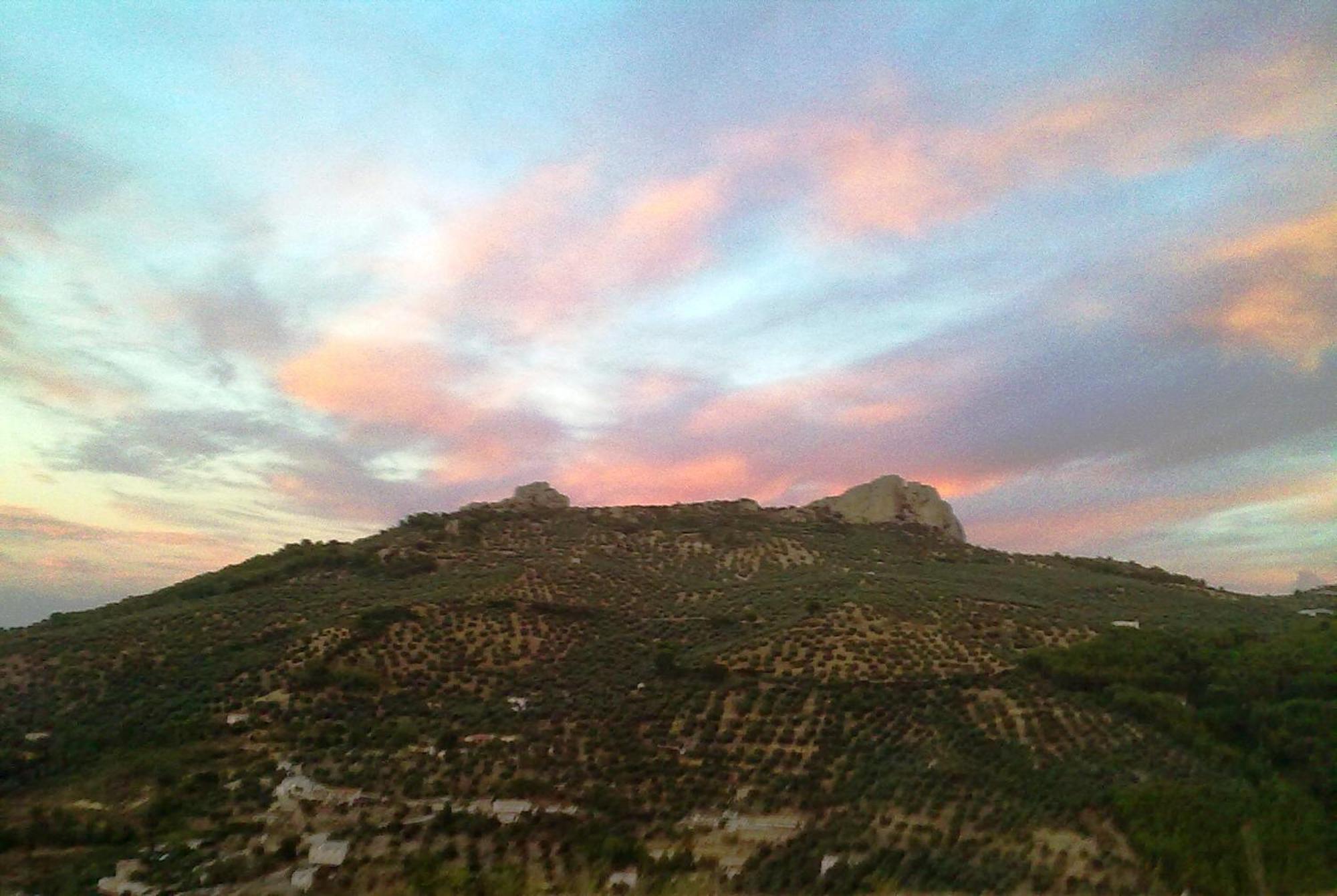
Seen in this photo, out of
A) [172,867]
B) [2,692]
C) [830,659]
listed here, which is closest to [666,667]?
[830,659]

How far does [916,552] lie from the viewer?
78.9 m

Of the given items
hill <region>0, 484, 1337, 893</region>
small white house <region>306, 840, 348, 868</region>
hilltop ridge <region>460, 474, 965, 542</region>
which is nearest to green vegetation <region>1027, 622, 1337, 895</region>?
hill <region>0, 484, 1337, 893</region>

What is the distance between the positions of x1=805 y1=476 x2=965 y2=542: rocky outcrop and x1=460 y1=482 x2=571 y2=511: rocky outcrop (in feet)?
103

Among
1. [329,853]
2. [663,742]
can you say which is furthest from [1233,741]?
[329,853]

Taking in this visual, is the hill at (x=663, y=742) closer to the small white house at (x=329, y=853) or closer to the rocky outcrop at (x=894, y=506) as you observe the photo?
the small white house at (x=329, y=853)

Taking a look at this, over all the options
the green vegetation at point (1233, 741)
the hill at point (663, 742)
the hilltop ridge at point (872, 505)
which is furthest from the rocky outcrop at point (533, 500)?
the green vegetation at point (1233, 741)

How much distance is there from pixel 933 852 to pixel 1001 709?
1334cm

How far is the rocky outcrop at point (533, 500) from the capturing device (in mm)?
83625

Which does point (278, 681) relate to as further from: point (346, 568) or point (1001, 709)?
point (1001, 709)

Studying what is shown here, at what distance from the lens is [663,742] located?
33.1 meters

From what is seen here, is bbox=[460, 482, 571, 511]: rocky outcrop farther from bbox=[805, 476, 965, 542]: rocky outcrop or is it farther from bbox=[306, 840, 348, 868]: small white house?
bbox=[306, 840, 348, 868]: small white house

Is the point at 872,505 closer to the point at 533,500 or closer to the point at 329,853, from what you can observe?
the point at 533,500

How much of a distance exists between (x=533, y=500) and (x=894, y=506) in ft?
147

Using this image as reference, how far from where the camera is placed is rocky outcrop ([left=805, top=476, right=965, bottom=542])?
321 ft
